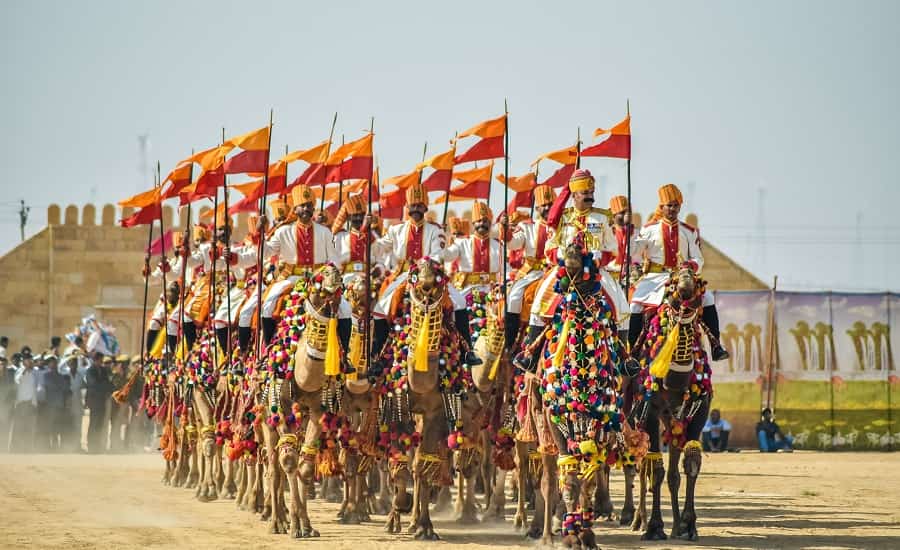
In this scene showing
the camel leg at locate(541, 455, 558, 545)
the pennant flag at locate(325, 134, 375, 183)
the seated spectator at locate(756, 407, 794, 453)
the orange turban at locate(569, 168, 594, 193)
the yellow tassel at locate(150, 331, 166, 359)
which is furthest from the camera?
the seated spectator at locate(756, 407, 794, 453)

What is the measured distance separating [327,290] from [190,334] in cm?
724

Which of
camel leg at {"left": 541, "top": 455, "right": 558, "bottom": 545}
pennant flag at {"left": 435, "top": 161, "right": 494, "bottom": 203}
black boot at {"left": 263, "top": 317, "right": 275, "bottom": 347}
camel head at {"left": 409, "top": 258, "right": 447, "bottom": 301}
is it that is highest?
pennant flag at {"left": 435, "top": 161, "right": 494, "bottom": 203}

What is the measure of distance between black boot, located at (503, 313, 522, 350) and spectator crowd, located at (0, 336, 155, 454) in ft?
53.3

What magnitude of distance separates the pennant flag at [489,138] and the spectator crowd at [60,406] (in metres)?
14.4

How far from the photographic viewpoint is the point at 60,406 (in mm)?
32250

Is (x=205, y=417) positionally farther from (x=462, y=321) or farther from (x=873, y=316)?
(x=873, y=316)

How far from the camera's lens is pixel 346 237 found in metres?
19.8

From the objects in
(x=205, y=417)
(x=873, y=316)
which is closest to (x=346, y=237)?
(x=205, y=417)

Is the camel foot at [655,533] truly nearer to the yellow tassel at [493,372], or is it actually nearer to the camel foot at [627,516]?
the camel foot at [627,516]

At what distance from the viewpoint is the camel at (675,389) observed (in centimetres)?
1523

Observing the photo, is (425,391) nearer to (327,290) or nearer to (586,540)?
(327,290)

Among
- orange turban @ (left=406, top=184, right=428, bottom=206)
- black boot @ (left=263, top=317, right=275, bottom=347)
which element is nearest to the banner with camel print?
orange turban @ (left=406, top=184, right=428, bottom=206)

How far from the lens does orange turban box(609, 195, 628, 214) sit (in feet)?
58.7

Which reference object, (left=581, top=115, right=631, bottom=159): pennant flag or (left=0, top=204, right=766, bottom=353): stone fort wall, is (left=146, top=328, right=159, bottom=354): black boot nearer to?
(left=581, top=115, right=631, bottom=159): pennant flag
